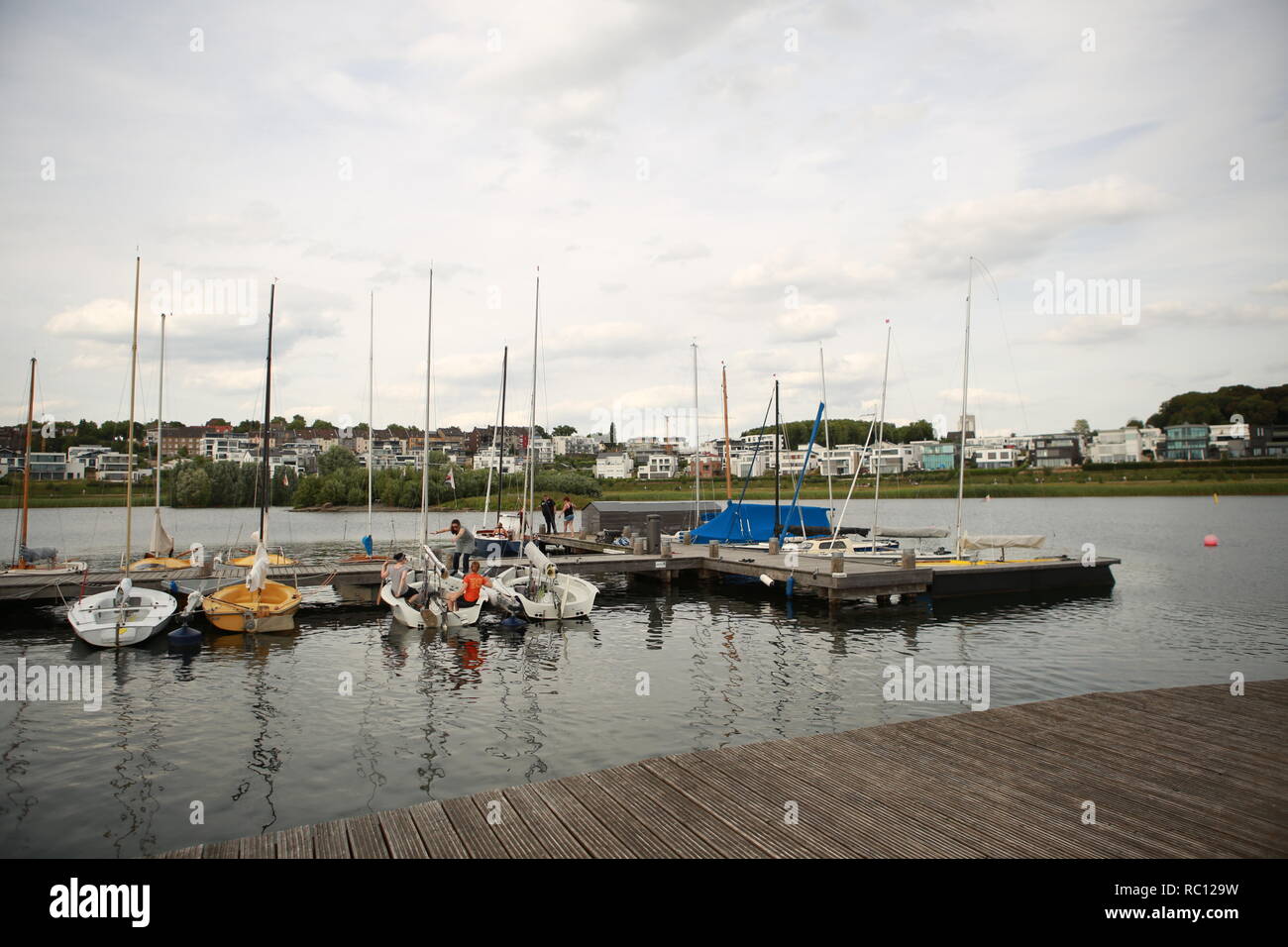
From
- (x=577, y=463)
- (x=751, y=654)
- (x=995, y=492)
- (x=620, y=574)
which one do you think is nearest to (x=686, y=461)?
(x=577, y=463)

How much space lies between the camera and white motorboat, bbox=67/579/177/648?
17812 millimetres

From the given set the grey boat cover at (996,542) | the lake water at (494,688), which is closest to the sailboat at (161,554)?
the lake water at (494,688)

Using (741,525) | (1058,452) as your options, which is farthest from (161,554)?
(1058,452)

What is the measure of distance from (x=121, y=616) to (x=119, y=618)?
7 centimetres

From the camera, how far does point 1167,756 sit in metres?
7.58

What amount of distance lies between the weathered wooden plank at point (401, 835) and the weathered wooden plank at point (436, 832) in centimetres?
4

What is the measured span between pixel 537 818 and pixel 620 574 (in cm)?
2658

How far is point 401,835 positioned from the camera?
6.01m

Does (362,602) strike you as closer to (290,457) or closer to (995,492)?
(995,492)

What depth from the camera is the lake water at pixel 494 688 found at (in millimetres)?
9609

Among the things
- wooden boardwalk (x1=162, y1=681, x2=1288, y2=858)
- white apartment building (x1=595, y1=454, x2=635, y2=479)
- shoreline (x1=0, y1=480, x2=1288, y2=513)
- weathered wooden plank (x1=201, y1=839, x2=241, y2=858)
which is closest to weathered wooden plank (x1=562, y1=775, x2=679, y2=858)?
wooden boardwalk (x1=162, y1=681, x2=1288, y2=858)

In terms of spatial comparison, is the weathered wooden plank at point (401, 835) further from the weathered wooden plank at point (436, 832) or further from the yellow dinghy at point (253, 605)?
the yellow dinghy at point (253, 605)

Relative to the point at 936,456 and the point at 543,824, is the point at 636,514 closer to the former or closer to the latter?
the point at 543,824
